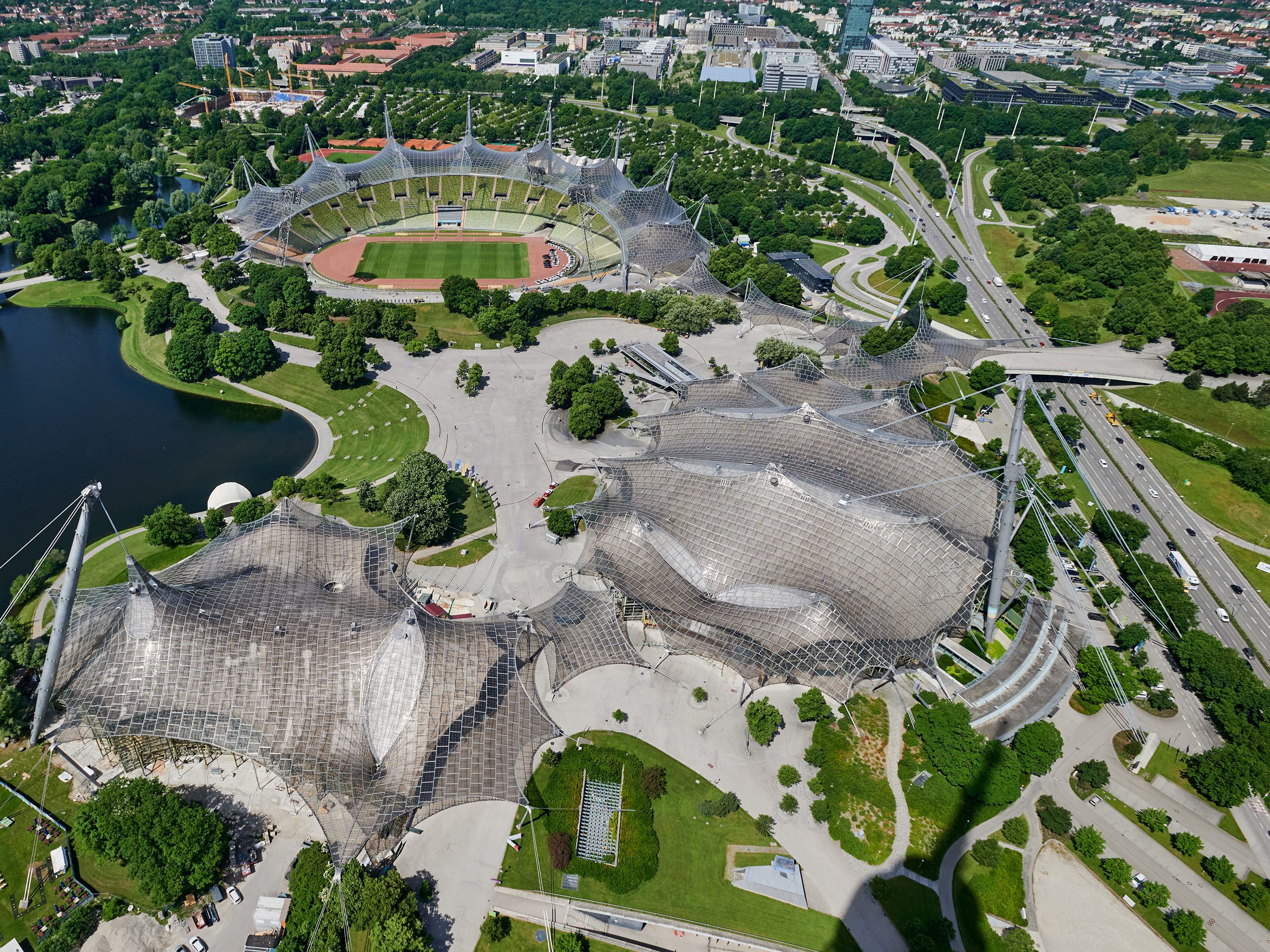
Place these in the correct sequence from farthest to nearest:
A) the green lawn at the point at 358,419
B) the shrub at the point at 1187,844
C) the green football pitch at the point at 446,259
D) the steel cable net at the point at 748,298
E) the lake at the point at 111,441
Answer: the green football pitch at the point at 446,259 < the steel cable net at the point at 748,298 < the green lawn at the point at 358,419 < the lake at the point at 111,441 < the shrub at the point at 1187,844

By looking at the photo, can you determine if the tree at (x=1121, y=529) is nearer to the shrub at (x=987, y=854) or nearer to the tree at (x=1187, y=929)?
the tree at (x=1187, y=929)

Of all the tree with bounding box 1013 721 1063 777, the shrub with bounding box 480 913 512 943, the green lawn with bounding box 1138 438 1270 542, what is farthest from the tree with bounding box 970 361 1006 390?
the shrub with bounding box 480 913 512 943

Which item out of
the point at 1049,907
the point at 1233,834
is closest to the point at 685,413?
the point at 1049,907

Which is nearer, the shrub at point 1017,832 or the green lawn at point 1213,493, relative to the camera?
the shrub at point 1017,832

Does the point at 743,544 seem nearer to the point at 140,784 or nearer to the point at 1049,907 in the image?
the point at 1049,907

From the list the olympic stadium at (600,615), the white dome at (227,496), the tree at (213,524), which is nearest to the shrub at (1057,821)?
the olympic stadium at (600,615)

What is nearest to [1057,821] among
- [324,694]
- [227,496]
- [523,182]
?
[324,694]
